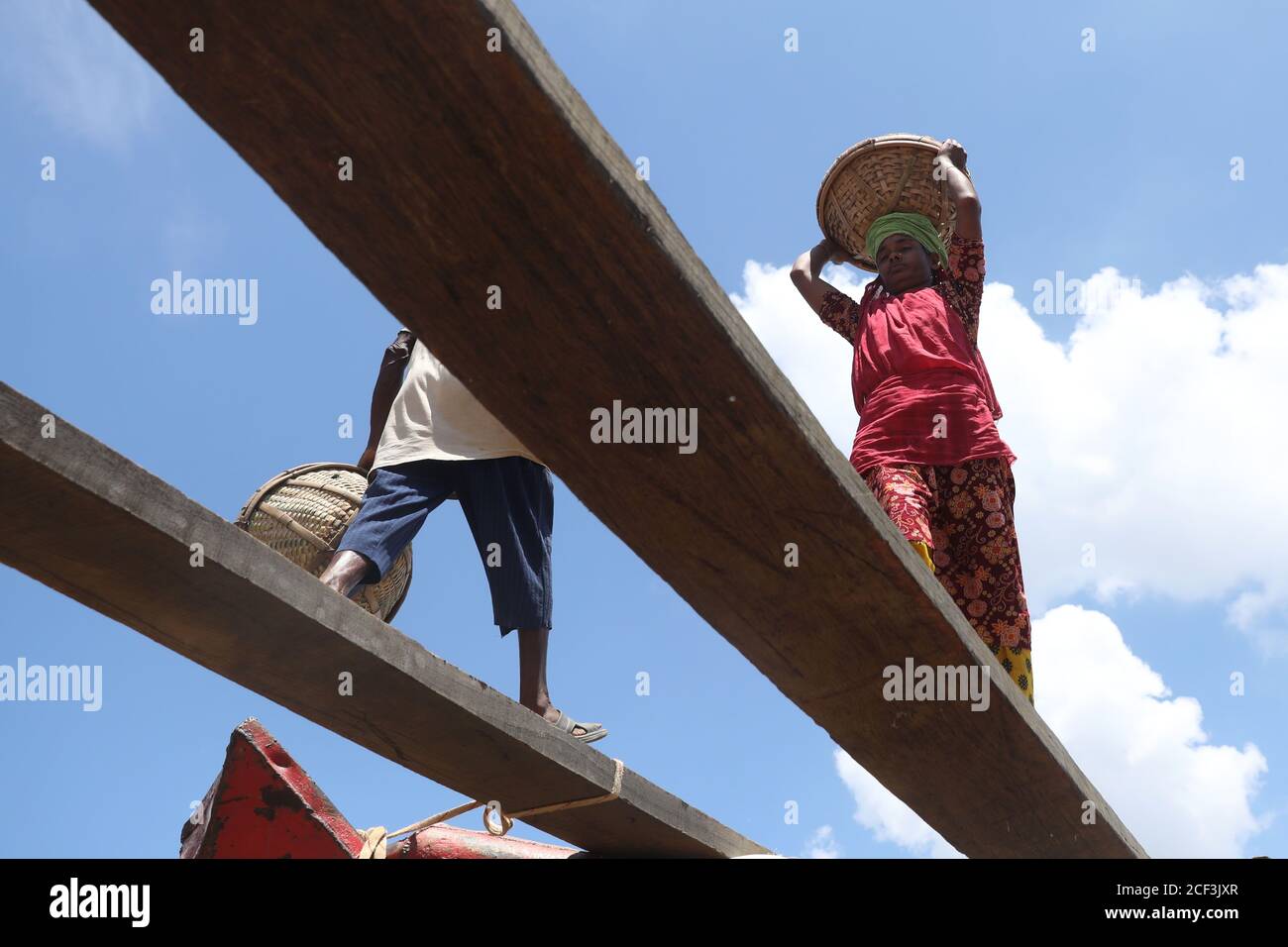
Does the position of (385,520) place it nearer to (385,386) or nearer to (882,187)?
(385,386)

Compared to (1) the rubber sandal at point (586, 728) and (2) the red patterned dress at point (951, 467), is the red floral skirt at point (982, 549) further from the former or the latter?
(1) the rubber sandal at point (586, 728)

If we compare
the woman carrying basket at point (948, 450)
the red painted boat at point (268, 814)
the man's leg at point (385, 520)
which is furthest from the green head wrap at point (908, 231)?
the red painted boat at point (268, 814)

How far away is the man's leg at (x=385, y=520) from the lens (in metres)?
2.89

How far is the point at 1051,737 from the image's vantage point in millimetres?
2654

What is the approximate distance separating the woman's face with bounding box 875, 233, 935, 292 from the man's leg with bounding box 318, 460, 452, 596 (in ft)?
5.62

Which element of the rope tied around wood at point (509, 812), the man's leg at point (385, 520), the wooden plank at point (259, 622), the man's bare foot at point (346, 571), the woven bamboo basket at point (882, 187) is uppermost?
the woven bamboo basket at point (882, 187)

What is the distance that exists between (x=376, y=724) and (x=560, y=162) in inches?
39.2

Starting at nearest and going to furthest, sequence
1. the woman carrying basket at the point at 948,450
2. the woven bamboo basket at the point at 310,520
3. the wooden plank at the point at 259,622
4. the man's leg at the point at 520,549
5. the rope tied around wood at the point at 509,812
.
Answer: the wooden plank at the point at 259,622 < the rope tied around wood at the point at 509,812 < the man's leg at the point at 520,549 < the woven bamboo basket at the point at 310,520 < the woman carrying basket at the point at 948,450

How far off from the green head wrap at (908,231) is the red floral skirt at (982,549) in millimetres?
932

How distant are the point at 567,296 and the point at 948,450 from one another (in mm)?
2149

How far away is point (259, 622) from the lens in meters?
1.76

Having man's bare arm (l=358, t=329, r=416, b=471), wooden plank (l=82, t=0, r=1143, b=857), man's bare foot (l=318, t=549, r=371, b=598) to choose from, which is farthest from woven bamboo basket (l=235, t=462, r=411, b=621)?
wooden plank (l=82, t=0, r=1143, b=857)

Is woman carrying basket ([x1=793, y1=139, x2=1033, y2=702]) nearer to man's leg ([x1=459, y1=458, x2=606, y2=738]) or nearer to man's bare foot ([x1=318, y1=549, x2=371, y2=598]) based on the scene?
man's leg ([x1=459, y1=458, x2=606, y2=738])
